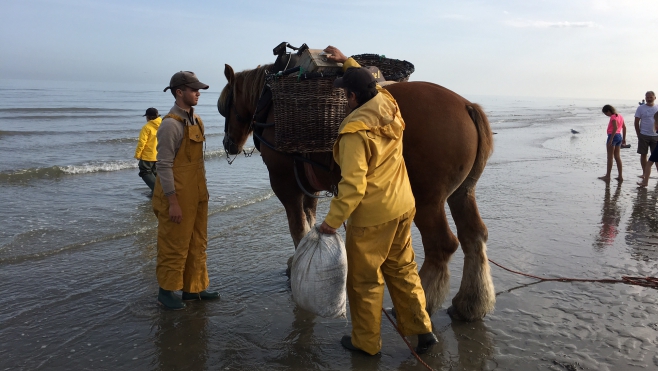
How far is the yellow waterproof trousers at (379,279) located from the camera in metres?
3.23

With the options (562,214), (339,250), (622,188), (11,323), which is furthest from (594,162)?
(11,323)

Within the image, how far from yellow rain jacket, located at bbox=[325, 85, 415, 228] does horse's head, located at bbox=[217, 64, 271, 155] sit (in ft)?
6.88

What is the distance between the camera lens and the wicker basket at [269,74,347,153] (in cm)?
389

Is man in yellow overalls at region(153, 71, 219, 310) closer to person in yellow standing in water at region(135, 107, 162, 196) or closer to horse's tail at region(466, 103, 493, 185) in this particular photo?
horse's tail at region(466, 103, 493, 185)

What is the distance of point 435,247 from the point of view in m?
3.83

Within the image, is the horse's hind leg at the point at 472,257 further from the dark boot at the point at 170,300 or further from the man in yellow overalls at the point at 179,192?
the dark boot at the point at 170,300

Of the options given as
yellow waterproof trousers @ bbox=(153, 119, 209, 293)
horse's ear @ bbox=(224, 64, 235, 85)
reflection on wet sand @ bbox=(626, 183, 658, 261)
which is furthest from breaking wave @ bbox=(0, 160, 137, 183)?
reflection on wet sand @ bbox=(626, 183, 658, 261)

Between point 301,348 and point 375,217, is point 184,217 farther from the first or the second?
point 375,217

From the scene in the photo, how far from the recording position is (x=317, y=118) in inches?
154

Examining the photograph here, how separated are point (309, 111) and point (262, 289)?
77.2 inches

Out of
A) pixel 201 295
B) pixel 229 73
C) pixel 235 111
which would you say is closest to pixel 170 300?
pixel 201 295

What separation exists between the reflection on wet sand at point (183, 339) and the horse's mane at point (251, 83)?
2090 mm

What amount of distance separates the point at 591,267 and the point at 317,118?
3545 mm

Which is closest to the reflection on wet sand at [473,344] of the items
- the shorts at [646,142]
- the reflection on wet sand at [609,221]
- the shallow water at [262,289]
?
the shallow water at [262,289]
